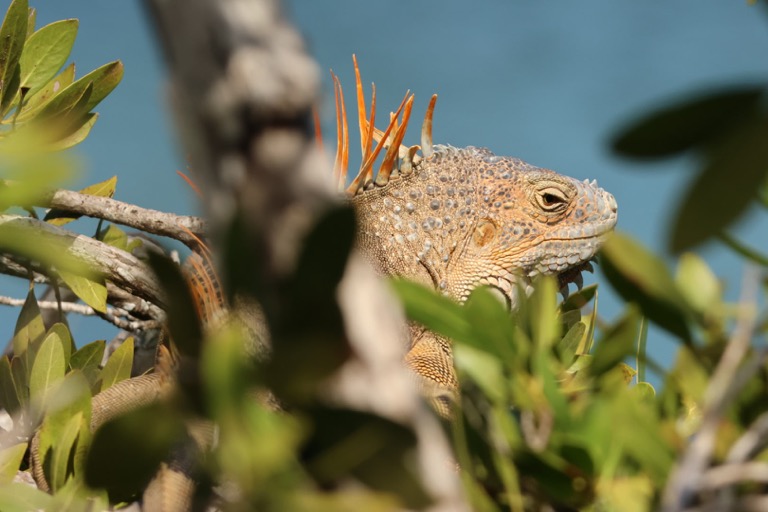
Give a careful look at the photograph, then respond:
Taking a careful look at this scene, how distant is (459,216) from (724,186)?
376 cm

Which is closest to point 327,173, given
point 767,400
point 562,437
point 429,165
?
point 562,437

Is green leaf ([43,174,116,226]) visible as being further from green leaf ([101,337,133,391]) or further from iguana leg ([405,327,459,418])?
iguana leg ([405,327,459,418])

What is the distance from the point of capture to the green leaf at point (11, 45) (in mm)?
3129

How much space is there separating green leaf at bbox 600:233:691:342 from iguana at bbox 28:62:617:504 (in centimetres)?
267

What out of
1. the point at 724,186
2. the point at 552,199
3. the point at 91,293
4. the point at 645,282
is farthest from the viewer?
the point at 552,199

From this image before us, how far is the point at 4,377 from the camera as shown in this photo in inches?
108

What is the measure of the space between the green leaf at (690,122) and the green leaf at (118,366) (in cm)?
251

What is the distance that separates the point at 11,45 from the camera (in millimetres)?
3162

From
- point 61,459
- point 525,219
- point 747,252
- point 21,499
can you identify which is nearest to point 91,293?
point 61,459

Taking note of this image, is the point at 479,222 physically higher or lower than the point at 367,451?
lower

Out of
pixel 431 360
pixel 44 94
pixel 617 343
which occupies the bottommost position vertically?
pixel 431 360

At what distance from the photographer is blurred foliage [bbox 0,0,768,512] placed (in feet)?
2.33

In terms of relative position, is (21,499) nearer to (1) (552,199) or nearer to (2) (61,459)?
(2) (61,459)

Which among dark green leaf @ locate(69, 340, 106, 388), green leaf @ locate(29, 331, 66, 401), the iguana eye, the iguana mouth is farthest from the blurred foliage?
the iguana eye
